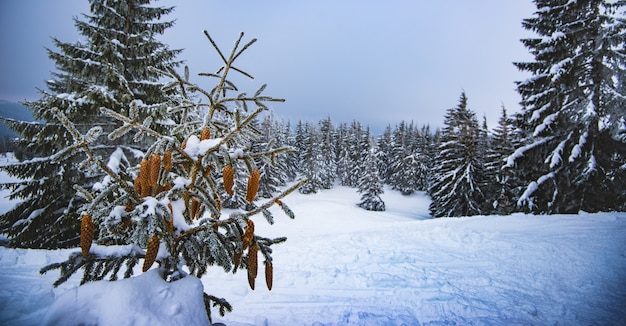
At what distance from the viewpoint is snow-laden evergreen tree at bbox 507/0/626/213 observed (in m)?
11.3

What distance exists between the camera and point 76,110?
8.36 meters

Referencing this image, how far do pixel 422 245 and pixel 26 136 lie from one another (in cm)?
1310

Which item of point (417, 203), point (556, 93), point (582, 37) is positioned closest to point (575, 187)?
point (556, 93)

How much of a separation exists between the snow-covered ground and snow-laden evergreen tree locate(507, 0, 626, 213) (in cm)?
277

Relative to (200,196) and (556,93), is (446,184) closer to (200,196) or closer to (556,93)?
(556,93)

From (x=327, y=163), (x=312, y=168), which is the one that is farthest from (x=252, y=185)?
(x=327, y=163)

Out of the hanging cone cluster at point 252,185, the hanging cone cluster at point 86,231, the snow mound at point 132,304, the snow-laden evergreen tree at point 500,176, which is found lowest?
the snow mound at point 132,304

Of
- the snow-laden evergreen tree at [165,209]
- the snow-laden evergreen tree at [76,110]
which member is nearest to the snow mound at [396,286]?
the snow-laden evergreen tree at [165,209]

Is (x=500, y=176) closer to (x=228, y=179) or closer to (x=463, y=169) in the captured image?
(x=463, y=169)

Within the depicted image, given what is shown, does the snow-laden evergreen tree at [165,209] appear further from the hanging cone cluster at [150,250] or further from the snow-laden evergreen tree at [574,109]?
the snow-laden evergreen tree at [574,109]

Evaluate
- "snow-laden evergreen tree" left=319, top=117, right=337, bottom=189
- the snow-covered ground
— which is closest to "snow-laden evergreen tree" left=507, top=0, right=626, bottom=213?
the snow-covered ground

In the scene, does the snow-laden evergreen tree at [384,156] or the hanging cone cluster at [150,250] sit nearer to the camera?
the hanging cone cluster at [150,250]

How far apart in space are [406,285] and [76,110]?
10659 mm

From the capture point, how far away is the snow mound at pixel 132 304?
169cm
